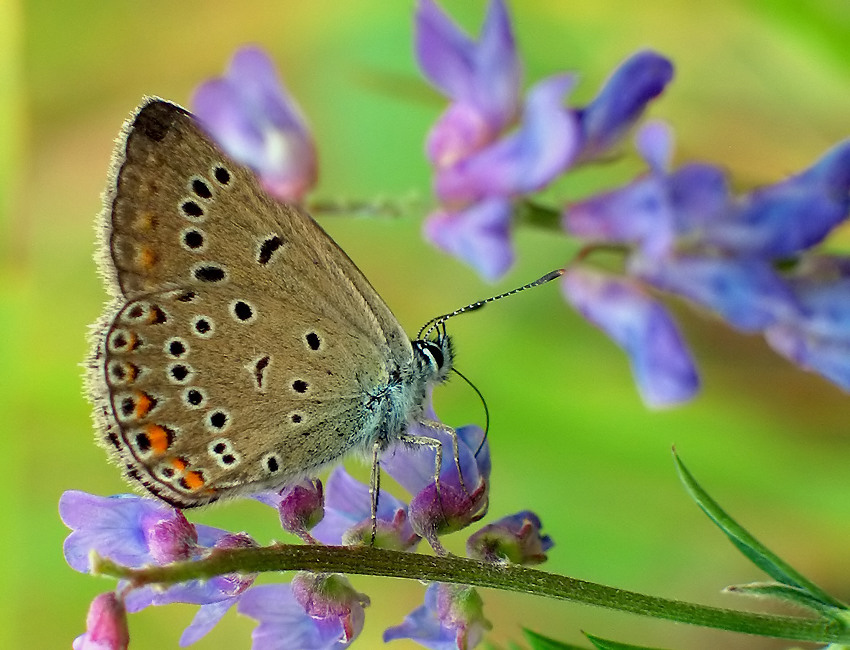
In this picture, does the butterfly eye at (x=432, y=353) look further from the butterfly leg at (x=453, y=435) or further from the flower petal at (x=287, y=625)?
the flower petal at (x=287, y=625)

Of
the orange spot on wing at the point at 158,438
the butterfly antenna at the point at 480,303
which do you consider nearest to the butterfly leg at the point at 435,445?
the butterfly antenna at the point at 480,303

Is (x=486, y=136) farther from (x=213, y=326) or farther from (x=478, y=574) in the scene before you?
(x=478, y=574)

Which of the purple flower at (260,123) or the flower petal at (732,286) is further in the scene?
the purple flower at (260,123)

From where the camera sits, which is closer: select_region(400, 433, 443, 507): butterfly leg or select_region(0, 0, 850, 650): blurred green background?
select_region(400, 433, 443, 507): butterfly leg

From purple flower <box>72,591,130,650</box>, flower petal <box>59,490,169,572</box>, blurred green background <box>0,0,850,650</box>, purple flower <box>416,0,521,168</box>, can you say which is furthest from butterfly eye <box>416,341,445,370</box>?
blurred green background <box>0,0,850,650</box>

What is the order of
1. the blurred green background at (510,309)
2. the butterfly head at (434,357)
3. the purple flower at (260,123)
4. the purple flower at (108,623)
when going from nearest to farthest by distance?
the purple flower at (108,623)
the butterfly head at (434,357)
the purple flower at (260,123)
the blurred green background at (510,309)

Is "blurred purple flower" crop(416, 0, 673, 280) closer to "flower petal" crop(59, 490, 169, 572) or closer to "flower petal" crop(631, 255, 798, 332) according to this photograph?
"flower petal" crop(631, 255, 798, 332)

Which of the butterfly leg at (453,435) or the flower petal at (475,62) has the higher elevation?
the flower petal at (475,62)
